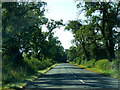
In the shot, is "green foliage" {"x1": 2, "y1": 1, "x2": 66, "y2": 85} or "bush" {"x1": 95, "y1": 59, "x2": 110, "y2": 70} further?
"bush" {"x1": 95, "y1": 59, "x2": 110, "y2": 70}

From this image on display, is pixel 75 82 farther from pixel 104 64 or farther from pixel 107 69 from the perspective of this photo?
pixel 104 64

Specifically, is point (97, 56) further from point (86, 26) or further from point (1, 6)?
point (1, 6)

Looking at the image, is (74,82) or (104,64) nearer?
(74,82)

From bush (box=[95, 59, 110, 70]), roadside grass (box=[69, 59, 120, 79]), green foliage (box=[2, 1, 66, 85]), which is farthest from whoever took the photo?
bush (box=[95, 59, 110, 70])

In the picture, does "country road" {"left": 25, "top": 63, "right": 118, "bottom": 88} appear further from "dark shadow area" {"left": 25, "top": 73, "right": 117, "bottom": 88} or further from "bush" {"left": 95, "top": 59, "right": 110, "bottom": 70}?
"bush" {"left": 95, "top": 59, "right": 110, "bottom": 70}

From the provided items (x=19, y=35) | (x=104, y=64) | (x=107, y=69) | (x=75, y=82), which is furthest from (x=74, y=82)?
(x=104, y=64)

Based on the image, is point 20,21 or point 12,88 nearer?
point 12,88

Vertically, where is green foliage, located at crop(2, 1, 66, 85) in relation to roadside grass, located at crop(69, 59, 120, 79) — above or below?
above

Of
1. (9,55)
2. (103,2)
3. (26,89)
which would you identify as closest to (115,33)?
(103,2)

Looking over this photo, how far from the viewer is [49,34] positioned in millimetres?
43500

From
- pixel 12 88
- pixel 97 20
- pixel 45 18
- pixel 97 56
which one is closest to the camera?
pixel 12 88

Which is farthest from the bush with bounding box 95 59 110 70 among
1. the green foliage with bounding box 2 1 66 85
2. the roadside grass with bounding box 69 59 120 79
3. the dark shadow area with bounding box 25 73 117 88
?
the dark shadow area with bounding box 25 73 117 88

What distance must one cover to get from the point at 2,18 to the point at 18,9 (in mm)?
1625

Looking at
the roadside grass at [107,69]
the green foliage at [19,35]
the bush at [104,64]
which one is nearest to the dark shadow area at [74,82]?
the green foliage at [19,35]
